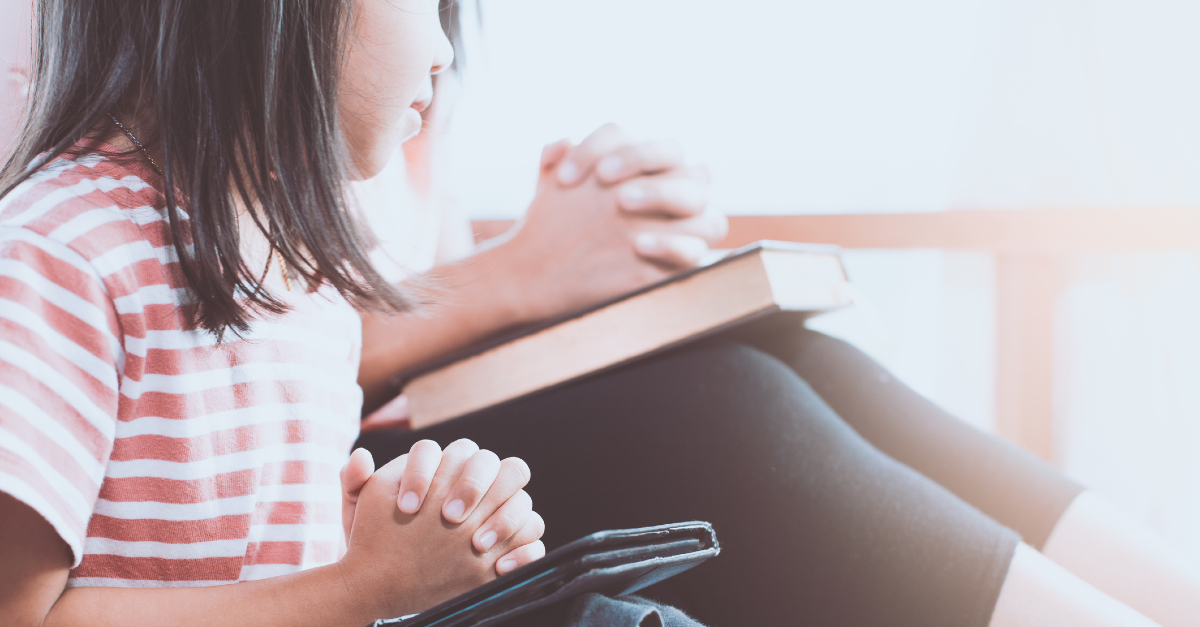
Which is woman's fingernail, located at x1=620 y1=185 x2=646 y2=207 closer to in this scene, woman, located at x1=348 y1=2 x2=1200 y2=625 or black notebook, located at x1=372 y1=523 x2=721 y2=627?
woman, located at x1=348 y1=2 x2=1200 y2=625

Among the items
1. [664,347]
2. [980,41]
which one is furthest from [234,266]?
[980,41]

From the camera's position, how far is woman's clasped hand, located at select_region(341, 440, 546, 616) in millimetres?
251

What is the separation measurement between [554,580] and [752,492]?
178mm

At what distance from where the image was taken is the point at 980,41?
32.8 inches

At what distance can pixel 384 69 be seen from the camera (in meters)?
0.35

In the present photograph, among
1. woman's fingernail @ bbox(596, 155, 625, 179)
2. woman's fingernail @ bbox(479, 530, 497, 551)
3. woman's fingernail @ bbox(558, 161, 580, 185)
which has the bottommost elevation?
woman's fingernail @ bbox(479, 530, 497, 551)

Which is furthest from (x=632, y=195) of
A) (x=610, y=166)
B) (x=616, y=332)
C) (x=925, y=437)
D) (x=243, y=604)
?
(x=243, y=604)

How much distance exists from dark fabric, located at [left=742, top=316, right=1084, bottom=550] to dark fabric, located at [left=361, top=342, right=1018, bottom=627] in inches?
3.1

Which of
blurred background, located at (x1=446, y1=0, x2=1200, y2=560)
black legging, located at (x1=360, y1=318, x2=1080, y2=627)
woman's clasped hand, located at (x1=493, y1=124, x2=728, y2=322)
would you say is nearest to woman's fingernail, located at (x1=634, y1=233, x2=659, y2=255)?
woman's clasped hand, located at (x1=493, y1=124, x2=728, y2=322)

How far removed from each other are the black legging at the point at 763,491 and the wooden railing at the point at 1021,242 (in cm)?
42

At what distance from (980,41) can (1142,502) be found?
0.50 m

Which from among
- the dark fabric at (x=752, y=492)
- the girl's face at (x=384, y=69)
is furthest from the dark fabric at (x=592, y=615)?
the girl's face at (x=384, y=69)

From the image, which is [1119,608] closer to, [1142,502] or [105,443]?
[105,443]

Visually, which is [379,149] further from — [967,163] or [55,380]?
[967,163]
